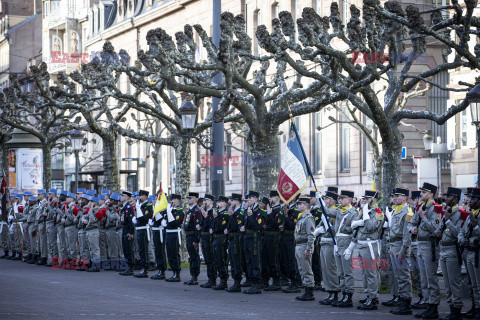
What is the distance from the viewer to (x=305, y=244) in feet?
62.1

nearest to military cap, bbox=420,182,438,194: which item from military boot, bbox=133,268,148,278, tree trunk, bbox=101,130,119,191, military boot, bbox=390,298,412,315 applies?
military boot, bbox=390,298,412,315

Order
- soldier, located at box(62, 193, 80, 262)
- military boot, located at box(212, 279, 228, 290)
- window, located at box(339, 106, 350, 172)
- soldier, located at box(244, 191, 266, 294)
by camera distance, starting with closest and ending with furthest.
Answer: soldier, located at box(244, 191, 266, 294) → military boot, located at box(212, 279, 228, 290) → soldier, located at box(62, 193, 80, 262) → window, located at box(339, 106, 350, 172)

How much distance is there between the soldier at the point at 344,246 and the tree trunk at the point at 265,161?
25.4 feet

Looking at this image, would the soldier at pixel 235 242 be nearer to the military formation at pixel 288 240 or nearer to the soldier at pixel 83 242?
the military formation at pixel 288 240

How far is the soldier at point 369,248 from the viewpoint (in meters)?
16.9

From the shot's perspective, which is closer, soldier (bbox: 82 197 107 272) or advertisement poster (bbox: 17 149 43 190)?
soldier (bbox: 82 197 107 272)

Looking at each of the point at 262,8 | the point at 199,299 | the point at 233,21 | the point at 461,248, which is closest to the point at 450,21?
the point at 461,248

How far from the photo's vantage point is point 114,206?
27.6 m

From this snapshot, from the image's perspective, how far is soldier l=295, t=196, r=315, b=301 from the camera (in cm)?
1859

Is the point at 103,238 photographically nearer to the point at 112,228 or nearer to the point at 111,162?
the point at 112,228

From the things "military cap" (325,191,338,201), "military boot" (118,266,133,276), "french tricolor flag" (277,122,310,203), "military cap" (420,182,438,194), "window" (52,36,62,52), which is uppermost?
"window" (52,36,62,52)

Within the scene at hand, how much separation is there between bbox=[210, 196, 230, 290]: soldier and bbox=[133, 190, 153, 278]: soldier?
3826mm

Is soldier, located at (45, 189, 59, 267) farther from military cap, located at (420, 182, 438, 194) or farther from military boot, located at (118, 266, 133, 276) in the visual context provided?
military cap, located at (420, 182, 438, 194)

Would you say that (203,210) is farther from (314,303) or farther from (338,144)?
(338,144)
